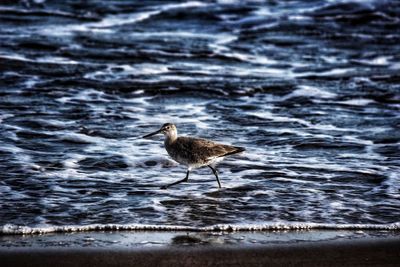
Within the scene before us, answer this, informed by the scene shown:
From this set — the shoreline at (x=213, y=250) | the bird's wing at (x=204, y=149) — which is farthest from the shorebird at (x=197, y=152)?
the shoreline at (x=213, y=250)

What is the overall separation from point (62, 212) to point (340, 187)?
2.68 m

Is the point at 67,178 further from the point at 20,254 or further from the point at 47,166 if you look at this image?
the point at 20,254

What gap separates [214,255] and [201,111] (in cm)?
550

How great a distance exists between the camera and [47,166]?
8.70m

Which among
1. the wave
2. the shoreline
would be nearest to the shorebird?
the wave

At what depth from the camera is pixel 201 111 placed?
456 inches

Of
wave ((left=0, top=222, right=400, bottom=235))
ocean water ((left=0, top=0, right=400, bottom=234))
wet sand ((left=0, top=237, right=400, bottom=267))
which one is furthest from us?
ocean water ((left=0, top=0, right=400, bottom=234))

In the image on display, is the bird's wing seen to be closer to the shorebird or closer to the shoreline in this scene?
the shorebird

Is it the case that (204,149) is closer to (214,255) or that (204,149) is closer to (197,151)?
(197,151)

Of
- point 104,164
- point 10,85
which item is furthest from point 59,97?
point 104,164

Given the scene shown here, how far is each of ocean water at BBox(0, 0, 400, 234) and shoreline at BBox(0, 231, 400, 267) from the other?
0.70ft

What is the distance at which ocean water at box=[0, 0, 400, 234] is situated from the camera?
7.46 meters

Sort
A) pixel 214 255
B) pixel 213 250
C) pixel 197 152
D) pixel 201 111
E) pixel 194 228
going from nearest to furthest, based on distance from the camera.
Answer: pixel 214 255, pixel 213 250, pixel 194 228, pixel 197 152, pixel 201 111

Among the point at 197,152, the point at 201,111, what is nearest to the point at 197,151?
the point at 197,152
